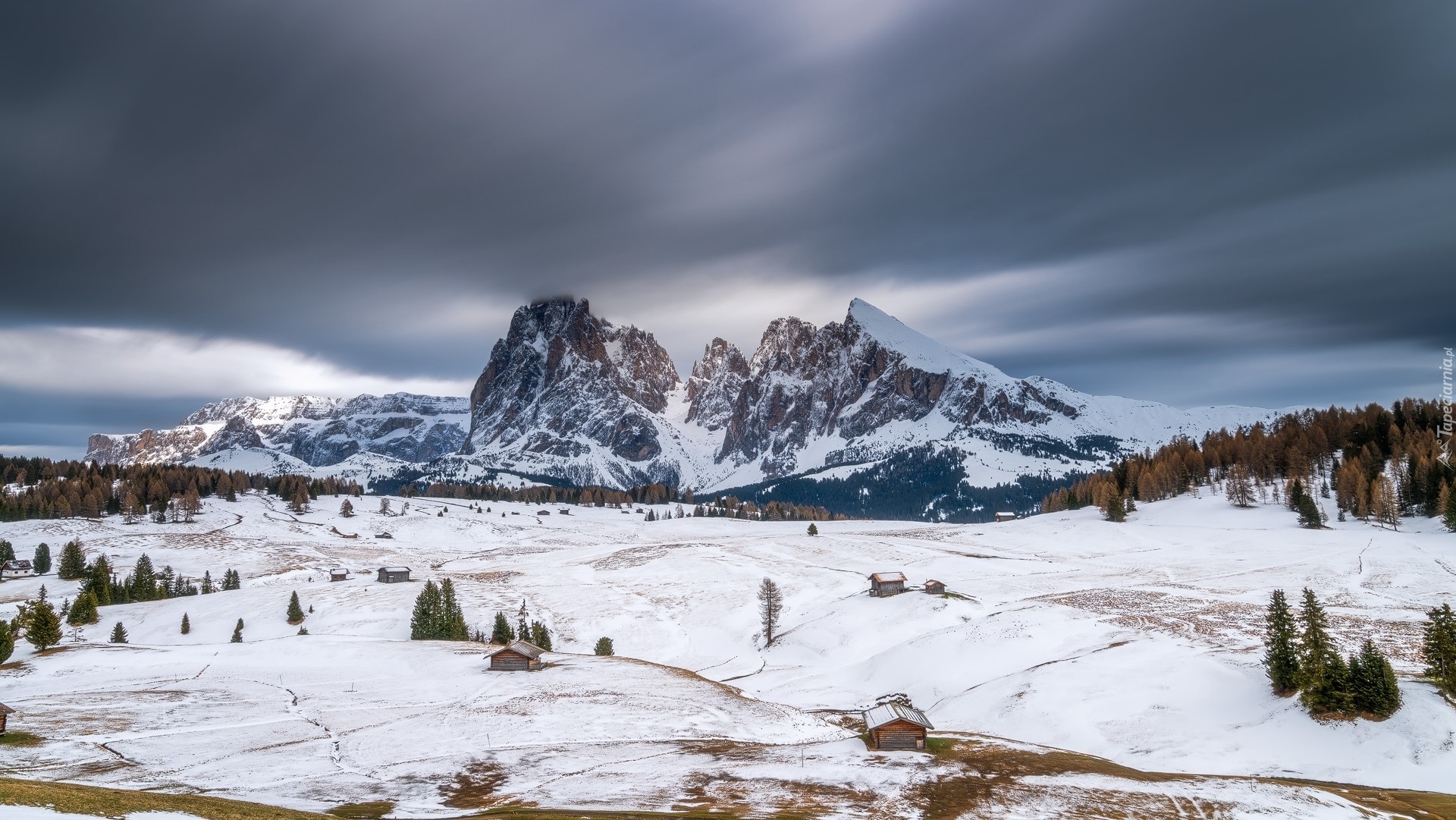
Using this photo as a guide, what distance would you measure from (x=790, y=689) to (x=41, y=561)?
14434 centimetres

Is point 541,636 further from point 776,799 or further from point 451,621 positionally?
point 776,799

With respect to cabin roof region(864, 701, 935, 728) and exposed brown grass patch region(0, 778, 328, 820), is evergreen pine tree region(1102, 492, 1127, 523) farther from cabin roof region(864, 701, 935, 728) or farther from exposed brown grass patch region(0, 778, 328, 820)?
exposed brown grass patch region(0, 778, 328, 820)

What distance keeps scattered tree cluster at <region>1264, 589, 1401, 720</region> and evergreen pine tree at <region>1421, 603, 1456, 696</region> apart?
6.80 ft

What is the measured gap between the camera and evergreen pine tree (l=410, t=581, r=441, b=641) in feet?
298

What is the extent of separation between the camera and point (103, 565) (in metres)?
113

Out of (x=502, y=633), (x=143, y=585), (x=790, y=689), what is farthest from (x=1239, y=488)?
(x=143, y=585)

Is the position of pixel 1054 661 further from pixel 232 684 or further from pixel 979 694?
pixel 232 684

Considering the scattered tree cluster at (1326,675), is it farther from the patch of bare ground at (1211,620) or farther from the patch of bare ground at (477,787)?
the patch of bare ground at (477,787)

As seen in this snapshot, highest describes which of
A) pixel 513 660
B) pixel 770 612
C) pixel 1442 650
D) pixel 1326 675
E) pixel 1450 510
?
pixel 1450 510

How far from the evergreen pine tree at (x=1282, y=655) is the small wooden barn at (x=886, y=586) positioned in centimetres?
4856

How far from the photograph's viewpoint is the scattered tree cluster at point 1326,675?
143 ft

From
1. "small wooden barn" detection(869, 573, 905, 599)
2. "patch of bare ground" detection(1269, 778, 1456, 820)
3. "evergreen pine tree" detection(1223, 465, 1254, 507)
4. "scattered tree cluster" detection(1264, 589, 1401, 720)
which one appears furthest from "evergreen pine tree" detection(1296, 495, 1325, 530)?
"patch of bare ground" detection(1269, 778, 1456, 820)

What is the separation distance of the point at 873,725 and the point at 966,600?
46.5 meters

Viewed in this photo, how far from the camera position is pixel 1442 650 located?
4372 cm
